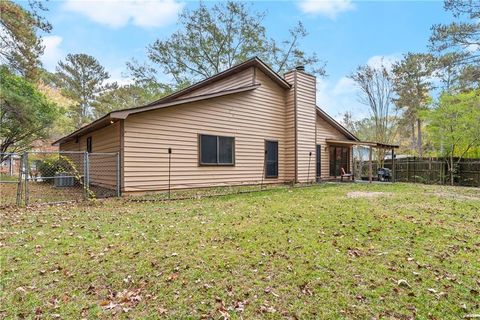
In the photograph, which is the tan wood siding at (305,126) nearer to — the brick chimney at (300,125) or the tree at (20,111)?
the brick chimney at (300,125)

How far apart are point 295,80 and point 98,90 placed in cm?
2506

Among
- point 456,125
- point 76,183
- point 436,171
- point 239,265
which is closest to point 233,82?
point 76,183

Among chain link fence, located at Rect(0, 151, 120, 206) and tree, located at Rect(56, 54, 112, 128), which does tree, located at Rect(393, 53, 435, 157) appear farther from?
tree, located at Rect(56, 54, 112, 128)

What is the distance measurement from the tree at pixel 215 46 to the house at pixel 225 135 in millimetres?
10414

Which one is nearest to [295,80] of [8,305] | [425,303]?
[425,303]

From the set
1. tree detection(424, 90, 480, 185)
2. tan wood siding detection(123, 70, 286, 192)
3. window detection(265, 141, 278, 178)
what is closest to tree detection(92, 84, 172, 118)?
tan wood siding detection(123, 70, 286, 192)

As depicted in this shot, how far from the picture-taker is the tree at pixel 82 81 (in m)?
27.9

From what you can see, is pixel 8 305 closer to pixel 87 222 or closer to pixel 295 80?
pixel 87 222

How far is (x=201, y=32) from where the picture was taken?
2194 centimetres

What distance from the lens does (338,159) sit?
15961mm

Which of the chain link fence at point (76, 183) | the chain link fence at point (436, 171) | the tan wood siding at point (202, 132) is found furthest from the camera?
the chain link fence at point (436, 171)

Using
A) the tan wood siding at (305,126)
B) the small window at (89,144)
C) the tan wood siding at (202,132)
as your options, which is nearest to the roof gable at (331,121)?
the tan wood siding at (305,126)

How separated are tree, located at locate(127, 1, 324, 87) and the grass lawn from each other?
18.9 meters

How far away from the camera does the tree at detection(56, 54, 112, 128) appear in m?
27.9
